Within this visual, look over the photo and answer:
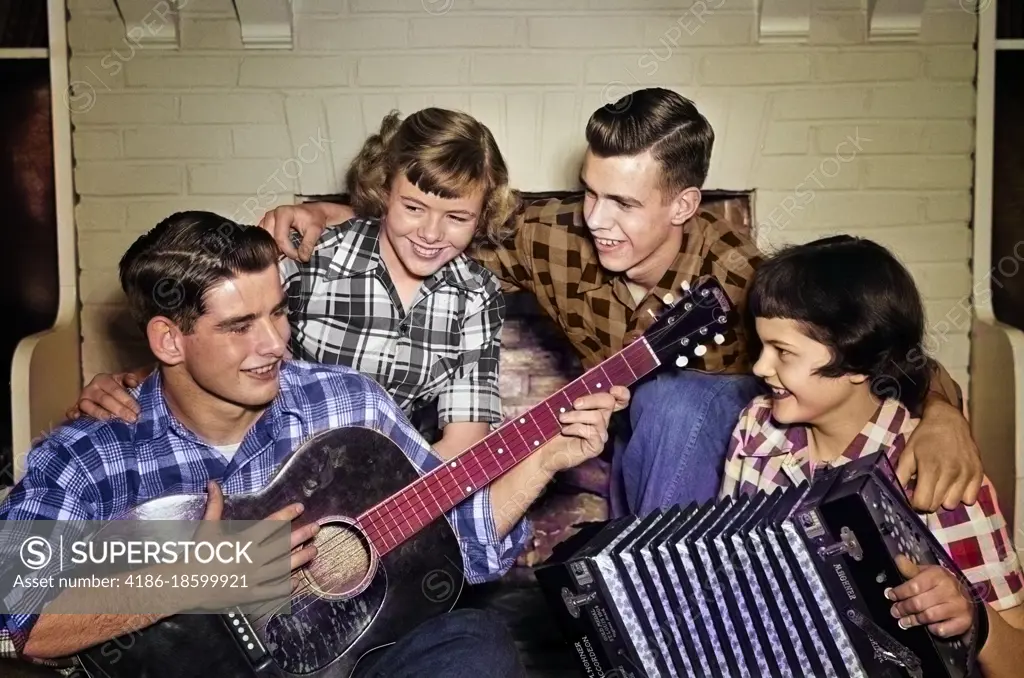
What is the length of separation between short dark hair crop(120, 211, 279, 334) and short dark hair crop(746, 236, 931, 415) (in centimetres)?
88

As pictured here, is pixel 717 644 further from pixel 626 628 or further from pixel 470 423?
pixel 470 423

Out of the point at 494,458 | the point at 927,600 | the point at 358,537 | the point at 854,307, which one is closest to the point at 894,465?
the point at 854,307

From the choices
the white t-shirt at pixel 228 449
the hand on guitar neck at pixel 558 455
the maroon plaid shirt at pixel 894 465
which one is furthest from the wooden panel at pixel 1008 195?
the white t-shirt at pixel 228 449

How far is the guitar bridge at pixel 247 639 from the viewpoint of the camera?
1640 millimetres

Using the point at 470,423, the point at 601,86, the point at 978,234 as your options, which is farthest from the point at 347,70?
the point at 978,234

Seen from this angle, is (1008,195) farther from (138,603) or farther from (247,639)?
(138,603)

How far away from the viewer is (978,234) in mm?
2732

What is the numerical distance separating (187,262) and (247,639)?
24.5 inches

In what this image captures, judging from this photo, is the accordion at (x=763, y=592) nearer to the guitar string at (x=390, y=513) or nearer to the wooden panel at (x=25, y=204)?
the guitar string at (x=390, y=513)

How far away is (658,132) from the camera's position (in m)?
2.07

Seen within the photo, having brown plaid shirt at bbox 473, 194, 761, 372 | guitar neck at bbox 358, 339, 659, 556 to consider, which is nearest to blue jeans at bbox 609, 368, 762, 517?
brown plaid shirt at bbox 473, 194, 761, 372

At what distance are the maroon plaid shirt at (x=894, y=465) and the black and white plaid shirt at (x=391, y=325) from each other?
0.56 metres

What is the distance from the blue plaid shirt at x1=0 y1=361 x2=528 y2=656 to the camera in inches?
64.8

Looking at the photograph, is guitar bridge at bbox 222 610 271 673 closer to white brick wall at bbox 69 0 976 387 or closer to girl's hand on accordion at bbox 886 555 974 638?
girl's hand on accordion at bbox 886 555 974 638
